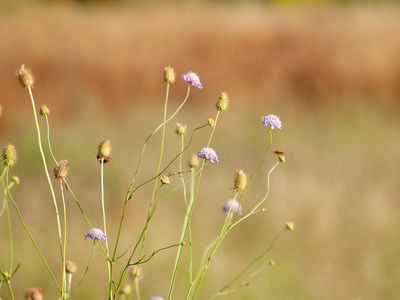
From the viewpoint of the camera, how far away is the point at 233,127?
14.3ft

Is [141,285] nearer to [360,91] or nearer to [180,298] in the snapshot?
[180,298]

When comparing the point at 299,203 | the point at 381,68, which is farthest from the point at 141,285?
the point at 381,68

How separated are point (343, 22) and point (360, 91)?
1.15m

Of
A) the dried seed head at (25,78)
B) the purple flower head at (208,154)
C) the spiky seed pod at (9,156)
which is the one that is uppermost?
the dried seed head at (25,78)

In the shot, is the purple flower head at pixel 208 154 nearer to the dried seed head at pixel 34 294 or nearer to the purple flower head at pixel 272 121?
the purple flower head at pixel 272 121

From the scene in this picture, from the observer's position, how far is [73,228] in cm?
295

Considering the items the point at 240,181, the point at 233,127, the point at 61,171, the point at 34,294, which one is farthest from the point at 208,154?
the point at 233,127

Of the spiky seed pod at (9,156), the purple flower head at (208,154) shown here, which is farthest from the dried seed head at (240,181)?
the spiky seed pod at (9,156)

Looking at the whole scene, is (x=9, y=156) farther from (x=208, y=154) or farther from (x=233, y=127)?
(x=233, y=127)

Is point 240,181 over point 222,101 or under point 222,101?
under

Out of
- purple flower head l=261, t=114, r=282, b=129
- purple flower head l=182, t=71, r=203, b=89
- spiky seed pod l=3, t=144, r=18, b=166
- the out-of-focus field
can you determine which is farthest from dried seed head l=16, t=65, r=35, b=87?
the out-of-focus field

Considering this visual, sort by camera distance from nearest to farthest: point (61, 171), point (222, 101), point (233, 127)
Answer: point (61, 171) → point (222, 101) → point (233, 127)

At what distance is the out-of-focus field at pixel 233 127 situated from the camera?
281 cm

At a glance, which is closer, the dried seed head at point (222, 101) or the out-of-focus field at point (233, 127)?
the dried seed head at point (222, 101)
